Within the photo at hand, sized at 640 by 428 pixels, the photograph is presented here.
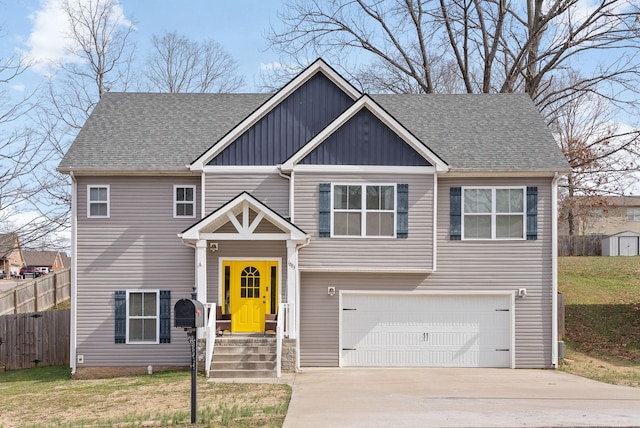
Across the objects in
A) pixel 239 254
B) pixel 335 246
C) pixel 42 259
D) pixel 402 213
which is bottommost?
pixel 42 259

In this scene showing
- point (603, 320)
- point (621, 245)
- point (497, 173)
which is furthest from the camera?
point (621, 245)

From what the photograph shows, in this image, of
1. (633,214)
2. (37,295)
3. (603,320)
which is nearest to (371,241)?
(603,320)

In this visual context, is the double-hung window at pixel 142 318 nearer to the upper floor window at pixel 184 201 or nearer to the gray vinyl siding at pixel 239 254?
the gray vinyl siding at pixel 239 254

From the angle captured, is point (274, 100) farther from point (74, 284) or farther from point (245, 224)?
point (74, 284)

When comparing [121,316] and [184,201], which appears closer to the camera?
[121,316]

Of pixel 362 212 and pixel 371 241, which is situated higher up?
pixel 362 212

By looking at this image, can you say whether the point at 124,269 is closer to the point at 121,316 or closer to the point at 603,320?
the point at 121,316

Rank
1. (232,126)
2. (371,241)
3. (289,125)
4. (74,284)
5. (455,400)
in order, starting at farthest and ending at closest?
(232,126)
(289,125)
(74,284)
(371,241)
(455,400)

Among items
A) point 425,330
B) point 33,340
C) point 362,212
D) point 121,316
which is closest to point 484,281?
point 425,330

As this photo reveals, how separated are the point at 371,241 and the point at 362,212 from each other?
0.80m

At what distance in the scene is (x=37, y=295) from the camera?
24.6 meters

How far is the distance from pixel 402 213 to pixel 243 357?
18.0ft

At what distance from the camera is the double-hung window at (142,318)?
1828 centimetres

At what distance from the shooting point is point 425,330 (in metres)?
18.3
